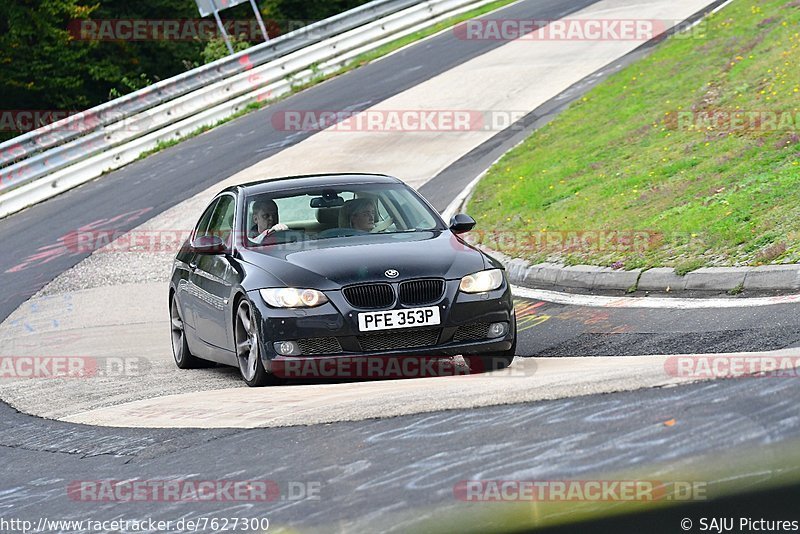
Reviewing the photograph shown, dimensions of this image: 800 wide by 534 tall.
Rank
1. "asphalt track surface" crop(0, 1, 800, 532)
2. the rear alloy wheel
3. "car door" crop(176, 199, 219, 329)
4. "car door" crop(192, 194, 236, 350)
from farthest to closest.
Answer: "car door" crop(176, 199, 219, 329) → "car door" crop(192, 194, 236, 350) → the rear alloy wheel → "asphalt track surface" crop(0, 1, 800, 532)

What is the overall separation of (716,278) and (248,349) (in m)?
3.93

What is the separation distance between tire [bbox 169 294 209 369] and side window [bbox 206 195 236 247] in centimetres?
80

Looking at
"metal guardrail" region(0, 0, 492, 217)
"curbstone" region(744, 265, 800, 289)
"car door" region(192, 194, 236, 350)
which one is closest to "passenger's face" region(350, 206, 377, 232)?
"car door" region(192, 194, 236, 350)

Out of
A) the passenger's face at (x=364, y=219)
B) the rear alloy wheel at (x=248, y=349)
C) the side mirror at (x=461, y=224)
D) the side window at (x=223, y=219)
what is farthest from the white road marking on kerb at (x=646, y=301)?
the rear alloy wheel at (x=248, y=349)

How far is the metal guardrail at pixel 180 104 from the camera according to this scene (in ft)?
76.6

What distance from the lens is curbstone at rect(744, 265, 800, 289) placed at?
10125 millimetres

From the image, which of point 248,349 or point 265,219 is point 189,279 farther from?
point 248,349

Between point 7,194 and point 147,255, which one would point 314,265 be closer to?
point 147,255

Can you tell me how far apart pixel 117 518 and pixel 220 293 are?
4297 mm

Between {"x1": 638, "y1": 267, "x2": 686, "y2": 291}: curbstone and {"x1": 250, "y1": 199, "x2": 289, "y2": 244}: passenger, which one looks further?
{"x1": 638, "y1": 267, "x2": 686, "y2": 291}: curbstone

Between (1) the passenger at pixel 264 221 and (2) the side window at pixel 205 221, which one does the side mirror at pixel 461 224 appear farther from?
(2) the side window at pixel 205 221

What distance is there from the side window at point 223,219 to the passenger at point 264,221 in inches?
8.9

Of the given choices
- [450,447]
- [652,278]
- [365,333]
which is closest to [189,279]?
[365,333]

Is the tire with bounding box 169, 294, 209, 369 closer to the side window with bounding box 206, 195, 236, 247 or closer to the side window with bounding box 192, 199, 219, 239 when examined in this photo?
the side window with bounding box 192, 199, 219, 239
